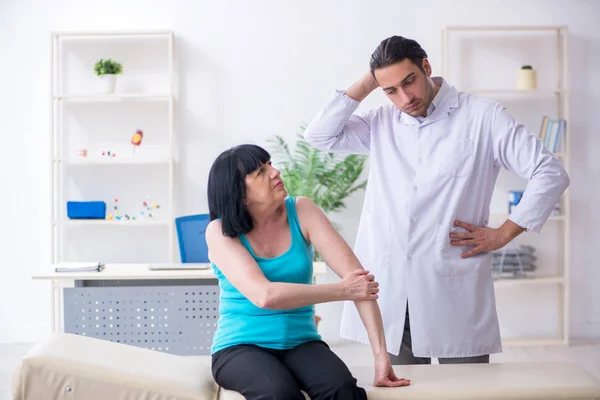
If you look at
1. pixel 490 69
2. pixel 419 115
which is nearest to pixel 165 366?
pixel 419 115

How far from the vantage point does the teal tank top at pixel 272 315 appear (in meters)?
2.09

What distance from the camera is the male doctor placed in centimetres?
222

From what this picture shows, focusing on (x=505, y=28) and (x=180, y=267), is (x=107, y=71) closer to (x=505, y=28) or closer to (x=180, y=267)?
(x=180, y=267)

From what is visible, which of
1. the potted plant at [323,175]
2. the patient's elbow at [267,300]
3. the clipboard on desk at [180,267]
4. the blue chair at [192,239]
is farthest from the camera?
the potted plant at [323,175]

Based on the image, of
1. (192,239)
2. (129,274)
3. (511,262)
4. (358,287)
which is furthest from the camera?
(511,262)

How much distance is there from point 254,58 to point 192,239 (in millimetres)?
1553

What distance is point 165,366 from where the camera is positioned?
216 centimetres

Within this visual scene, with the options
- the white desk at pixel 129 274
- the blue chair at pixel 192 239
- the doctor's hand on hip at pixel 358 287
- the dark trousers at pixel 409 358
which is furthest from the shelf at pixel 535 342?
the doctor's hand on hip at pixel 358 287

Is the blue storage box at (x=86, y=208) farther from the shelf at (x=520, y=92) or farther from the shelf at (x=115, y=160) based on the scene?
the shelf at (x=520, y=92)

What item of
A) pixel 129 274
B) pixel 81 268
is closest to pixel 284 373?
pixel 129 274

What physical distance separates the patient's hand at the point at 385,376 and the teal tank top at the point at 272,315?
0.20 metres

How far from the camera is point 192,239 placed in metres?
4.18

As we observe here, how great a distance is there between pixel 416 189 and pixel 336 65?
119 inches

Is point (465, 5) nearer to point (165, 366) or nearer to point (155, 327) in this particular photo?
point (155, 327)
